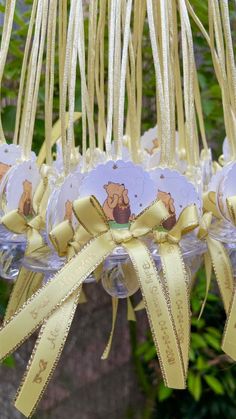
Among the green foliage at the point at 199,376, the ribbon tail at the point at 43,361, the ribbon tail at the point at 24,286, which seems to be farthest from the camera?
the green foliage at the point at 199,376

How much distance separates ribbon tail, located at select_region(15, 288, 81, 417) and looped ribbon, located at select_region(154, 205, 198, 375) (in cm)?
7

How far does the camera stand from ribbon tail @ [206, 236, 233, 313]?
0.45m

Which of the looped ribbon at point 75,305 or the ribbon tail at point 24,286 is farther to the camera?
the ribbon tail at point 24,286

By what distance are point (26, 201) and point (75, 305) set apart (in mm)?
115

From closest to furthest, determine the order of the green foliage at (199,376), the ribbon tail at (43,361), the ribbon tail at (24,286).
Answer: the ribbon tail at (43,361), the ribbon tail at (24,286), the green foliage at (199,376)

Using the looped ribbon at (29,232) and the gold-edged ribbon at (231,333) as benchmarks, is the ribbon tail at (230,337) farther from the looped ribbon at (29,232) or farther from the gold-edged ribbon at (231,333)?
the looped ribbon at (29,232)

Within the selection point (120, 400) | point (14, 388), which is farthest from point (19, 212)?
point (120, 400)

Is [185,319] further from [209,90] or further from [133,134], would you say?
[209,90]

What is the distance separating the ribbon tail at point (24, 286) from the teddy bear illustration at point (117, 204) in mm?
105

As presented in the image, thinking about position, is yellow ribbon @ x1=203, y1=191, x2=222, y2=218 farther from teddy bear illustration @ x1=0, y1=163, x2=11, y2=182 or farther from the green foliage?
the green foliage

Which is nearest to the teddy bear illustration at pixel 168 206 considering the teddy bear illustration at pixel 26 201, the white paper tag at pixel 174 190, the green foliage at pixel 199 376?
the white paper tag at pixel 174 190

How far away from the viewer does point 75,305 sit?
0.38 meters

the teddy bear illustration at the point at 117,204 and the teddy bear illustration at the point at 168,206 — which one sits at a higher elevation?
the teddy bear illustration at the point at 117,204

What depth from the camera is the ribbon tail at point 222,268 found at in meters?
0.45
